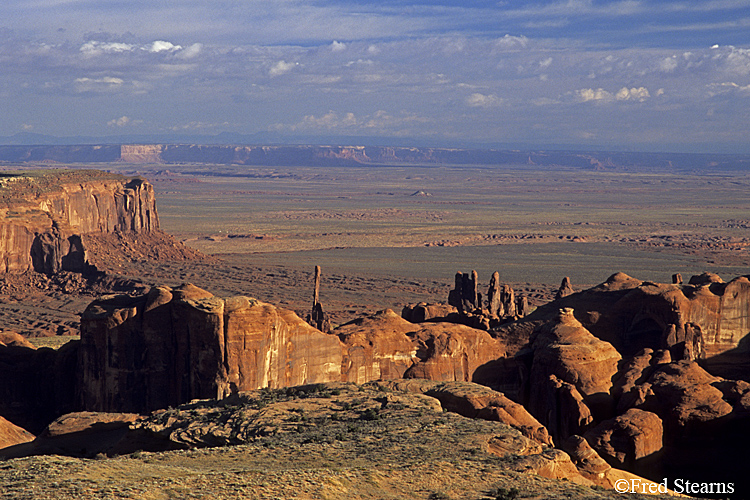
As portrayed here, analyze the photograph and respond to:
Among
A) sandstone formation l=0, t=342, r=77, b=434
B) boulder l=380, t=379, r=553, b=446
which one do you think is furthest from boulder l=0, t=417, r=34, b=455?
boulder l=380, t=379, r=553, b=446

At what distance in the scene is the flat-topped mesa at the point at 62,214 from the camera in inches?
3752

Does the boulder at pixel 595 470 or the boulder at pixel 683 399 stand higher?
the boulder at pixel 683 399

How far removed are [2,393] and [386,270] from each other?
75785 millimetres

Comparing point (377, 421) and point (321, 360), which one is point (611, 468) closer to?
point (377, 421)

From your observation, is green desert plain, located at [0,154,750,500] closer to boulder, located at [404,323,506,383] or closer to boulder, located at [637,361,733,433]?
boulder, located at [637,361,733,433]

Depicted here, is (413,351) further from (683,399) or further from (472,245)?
(472,245)

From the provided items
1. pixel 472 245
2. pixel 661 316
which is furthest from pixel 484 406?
pixel 472 245

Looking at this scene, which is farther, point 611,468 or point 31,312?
point 31,312

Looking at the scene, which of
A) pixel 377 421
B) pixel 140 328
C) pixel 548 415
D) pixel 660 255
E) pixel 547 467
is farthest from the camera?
pixel 660 255

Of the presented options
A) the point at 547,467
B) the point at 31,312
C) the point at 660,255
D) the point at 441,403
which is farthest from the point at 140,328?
the point at 660,255

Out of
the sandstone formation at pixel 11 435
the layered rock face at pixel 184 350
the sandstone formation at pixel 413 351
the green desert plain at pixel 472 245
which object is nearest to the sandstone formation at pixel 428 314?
the sandstone formation at pixel 413 351

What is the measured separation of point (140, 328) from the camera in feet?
139

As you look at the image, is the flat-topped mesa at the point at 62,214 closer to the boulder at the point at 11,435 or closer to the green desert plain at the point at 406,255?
the green desert plain at the point at 406,255

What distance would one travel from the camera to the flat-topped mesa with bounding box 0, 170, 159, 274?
3752 inches
